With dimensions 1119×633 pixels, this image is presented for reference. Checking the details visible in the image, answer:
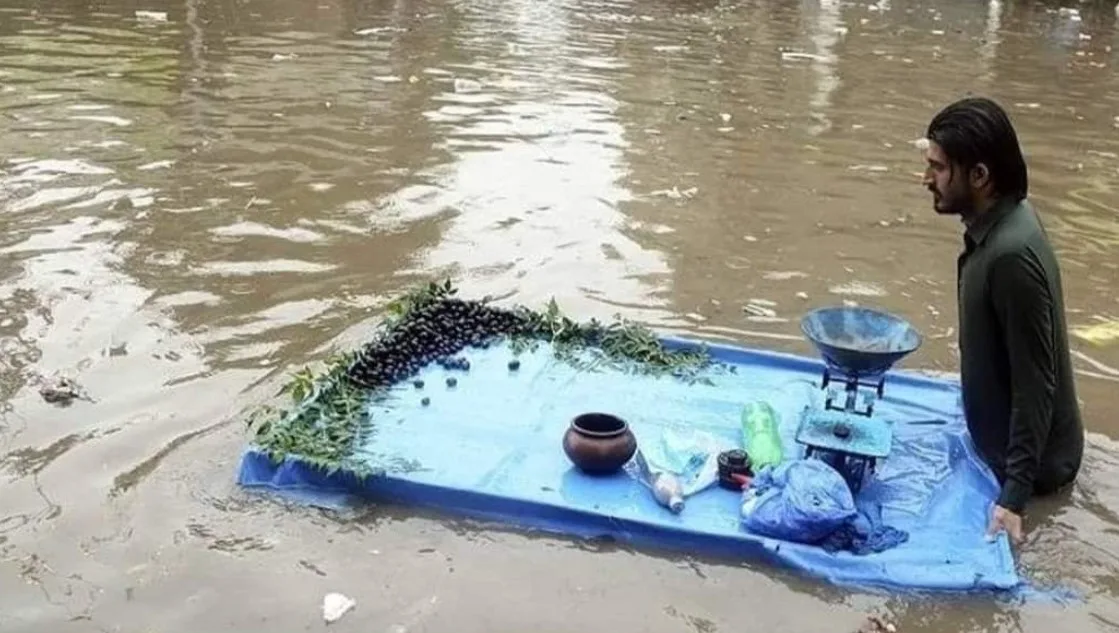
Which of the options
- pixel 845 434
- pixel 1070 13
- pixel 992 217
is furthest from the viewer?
pixel 1070 13

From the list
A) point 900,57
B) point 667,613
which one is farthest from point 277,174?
point 900,57

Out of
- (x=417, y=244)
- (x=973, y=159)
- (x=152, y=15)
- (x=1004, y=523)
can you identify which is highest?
(x=152, y=15)

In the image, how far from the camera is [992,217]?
3734 mm

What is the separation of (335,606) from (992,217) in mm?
2340

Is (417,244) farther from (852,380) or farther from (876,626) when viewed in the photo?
(876,626)

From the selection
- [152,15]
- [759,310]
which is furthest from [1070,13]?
[759,310]

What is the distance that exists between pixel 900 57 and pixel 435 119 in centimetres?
633

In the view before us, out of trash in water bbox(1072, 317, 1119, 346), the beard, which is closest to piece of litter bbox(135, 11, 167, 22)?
trash in water bbox(1072, 317, 1119, 346)

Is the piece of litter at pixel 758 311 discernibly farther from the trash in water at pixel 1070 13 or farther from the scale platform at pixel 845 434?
the trash in water at pixel 1070 13

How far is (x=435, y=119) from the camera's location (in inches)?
359

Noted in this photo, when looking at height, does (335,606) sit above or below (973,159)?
below

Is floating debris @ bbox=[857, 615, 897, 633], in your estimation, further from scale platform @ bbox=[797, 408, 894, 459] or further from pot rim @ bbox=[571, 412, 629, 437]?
pot rim @ bbox=[571, 412, 629, 437]

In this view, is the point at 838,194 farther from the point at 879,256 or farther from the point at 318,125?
the point at 318,125

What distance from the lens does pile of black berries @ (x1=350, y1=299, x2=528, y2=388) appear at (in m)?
4.61
